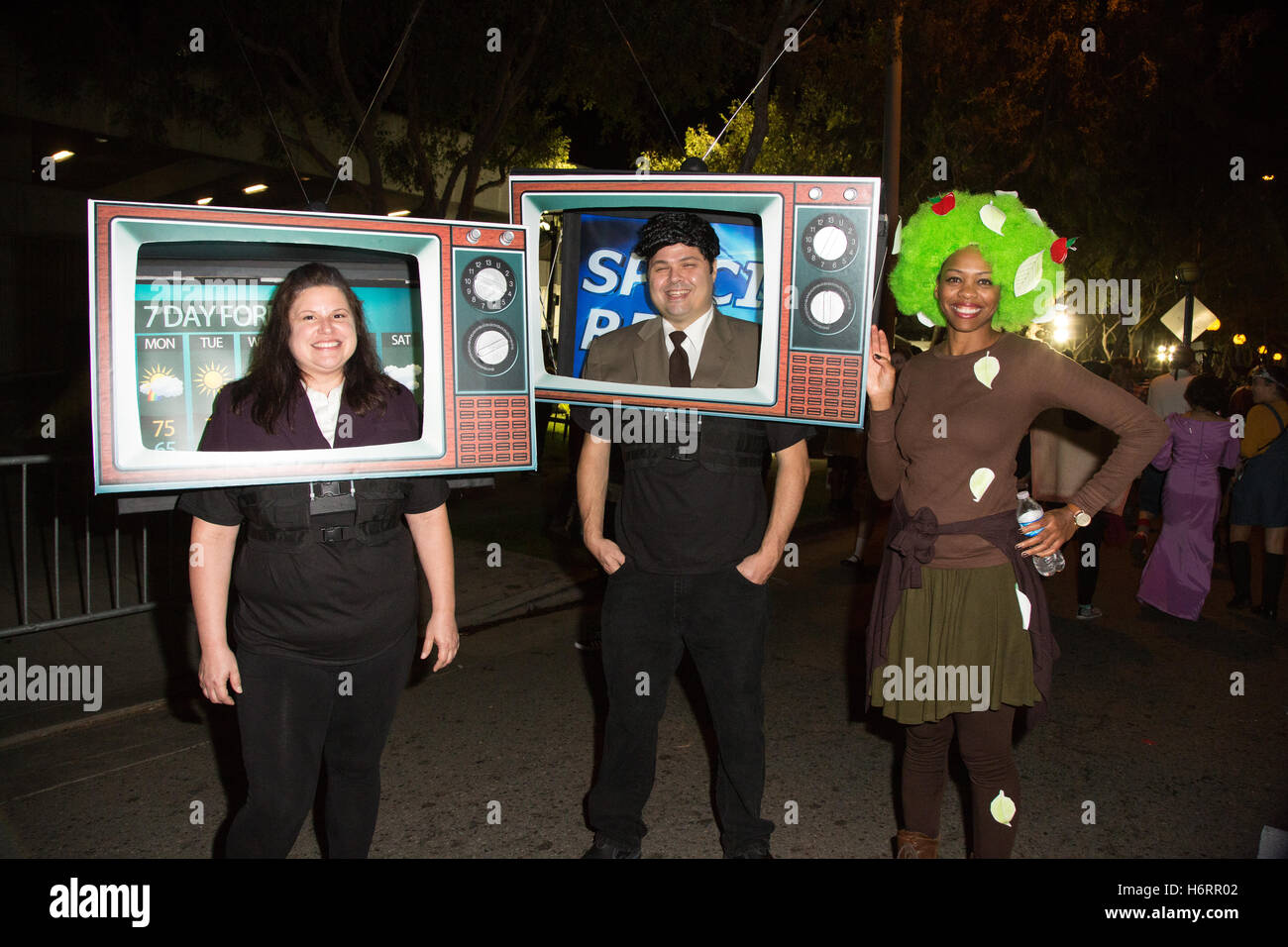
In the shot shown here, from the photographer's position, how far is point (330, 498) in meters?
2.52

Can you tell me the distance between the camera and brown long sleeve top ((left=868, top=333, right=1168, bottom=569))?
2.77 m

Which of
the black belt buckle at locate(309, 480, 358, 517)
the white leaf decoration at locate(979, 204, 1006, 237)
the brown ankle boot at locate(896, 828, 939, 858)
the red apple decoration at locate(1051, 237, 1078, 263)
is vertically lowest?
the brown ankle boot at locate(896, 828, 939, 858)

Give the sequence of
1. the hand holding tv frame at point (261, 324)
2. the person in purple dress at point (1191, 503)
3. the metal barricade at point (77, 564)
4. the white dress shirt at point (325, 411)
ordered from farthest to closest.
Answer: the person in purple dress at point (1191, 503)
the metal barricade at point (77, 564)
the white dress shirt at point (325, 411)
the hand holding tv frame at point (261, 324)

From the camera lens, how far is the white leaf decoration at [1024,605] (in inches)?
113

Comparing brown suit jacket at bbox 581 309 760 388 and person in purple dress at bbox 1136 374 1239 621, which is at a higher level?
brown suit jacket at bbox 581 309 760 388

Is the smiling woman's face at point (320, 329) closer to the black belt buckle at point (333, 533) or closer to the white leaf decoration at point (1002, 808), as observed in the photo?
the black belt buckle at point (333, 533)

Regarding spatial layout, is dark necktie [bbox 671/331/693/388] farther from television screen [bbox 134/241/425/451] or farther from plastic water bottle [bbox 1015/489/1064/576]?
plastic water bottle [bbox 1015/489/1064/576]

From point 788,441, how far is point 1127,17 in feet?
59.4

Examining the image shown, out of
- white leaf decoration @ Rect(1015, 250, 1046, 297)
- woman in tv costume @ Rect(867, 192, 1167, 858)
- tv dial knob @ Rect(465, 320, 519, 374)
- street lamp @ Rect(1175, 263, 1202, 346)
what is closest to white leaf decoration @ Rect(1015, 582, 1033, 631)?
woman in tv costume @ Rect(867, 192, 1167, 858)

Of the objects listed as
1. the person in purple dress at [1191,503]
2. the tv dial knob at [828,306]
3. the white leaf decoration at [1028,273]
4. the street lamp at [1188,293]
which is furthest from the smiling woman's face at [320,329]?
the street lamp at [1188,293]

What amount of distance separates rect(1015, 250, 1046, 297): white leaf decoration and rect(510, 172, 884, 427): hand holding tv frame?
59 centimetres

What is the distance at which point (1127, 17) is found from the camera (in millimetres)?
16953
